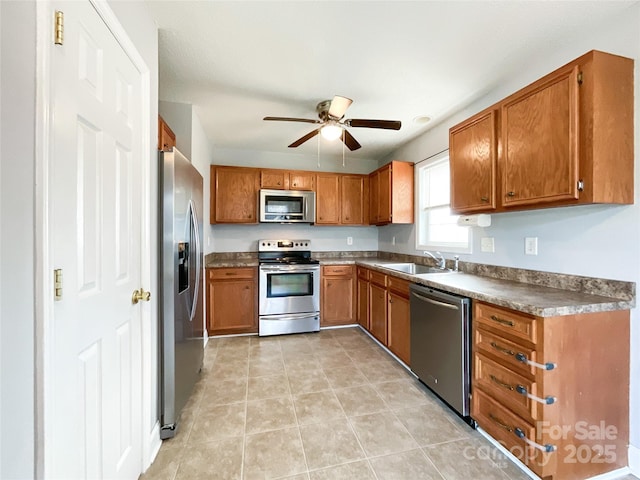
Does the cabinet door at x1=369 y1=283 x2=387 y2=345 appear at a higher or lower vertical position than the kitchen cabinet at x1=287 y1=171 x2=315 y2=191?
lower

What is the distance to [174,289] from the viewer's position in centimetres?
167

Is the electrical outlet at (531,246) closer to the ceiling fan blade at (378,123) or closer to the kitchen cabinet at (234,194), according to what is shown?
the ceiling fan blade at (378,123)

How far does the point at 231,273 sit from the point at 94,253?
7.90 ft

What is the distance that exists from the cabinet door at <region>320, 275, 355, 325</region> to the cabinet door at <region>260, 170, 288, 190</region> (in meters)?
1.46

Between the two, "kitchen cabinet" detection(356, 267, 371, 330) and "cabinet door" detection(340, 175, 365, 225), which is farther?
"cabinet door" detection(340, 175, 365, 225)

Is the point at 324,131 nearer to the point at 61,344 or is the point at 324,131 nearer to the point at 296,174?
the point at 296,174

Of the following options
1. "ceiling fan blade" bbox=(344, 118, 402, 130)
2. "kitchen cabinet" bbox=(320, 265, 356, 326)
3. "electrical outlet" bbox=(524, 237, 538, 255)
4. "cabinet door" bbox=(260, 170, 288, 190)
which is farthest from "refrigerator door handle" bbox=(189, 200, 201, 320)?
"electrical outlet" bbox=(524, 237, 538, 255)

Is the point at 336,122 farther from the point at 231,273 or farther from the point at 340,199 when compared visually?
the point at 231,273

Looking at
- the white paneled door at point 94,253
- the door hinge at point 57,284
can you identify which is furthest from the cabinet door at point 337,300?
the door hinge at point 57,284

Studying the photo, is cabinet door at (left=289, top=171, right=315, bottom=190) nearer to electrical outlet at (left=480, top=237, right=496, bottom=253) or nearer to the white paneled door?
electrical outlet at (left=480, top=237, right=496, bottom=253)

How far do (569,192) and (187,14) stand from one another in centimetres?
237

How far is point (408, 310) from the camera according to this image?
98.4 inches

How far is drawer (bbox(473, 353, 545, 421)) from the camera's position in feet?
4.45

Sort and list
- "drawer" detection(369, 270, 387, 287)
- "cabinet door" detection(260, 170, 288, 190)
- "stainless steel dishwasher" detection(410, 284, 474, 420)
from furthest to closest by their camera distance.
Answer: "cabinet door" detection(260, 170, 288, 190), "drawer" detection(369, 270, 387, 287), "stainless steel dishwasher" detection(410, 284, 474, 420)
